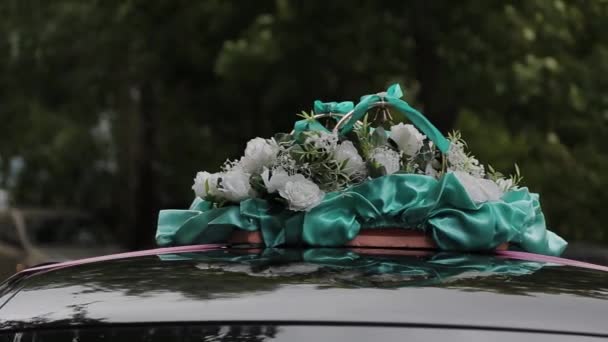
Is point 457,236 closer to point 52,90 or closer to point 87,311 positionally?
point 87,311

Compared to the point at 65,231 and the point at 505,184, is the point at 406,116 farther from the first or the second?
the point at 65,231

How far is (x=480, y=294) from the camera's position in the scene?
89.7 inches

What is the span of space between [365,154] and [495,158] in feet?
48.1

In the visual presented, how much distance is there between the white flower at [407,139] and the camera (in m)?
3.22

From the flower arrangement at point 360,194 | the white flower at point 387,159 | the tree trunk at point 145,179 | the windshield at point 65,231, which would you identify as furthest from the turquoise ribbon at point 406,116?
the tree trunk at point 145,179

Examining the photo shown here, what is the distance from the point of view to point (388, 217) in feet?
9.62

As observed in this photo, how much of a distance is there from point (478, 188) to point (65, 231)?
17.4 metres

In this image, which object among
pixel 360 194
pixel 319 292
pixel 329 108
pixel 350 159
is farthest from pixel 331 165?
pixel 319 292

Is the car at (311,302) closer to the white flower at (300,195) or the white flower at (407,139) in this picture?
the white flower at (300,195)

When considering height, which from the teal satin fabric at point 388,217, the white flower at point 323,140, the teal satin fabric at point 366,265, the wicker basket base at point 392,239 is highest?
the white flower at point 323,140

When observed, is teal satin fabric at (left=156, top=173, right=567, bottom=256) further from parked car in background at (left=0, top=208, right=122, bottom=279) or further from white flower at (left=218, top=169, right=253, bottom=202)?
parked car in background at (left=0, top=208, right=122, bottom=279)

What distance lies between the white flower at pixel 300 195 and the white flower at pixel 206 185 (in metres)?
0.27

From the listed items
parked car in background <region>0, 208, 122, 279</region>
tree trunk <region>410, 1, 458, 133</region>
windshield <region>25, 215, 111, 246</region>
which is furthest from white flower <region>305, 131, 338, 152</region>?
windshield <region>25, 215, 111, 246</region>

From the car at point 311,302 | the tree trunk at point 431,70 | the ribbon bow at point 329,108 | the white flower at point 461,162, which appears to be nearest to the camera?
the car at point 311,302
